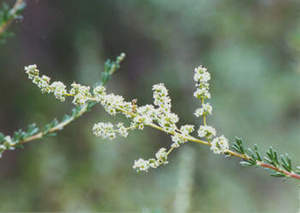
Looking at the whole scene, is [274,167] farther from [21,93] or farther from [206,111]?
[21,93]

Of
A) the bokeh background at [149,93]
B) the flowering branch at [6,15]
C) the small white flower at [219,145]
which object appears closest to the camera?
the flowering branch at [6,15]

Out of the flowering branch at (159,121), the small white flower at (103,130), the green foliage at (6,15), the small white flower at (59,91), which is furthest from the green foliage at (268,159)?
the green foliage at (6,15)

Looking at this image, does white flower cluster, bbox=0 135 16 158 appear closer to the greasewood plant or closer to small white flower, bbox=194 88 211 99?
the greasewood plant

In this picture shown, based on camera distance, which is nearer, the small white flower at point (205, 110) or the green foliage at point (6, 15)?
the green foliage at point (6, 15)

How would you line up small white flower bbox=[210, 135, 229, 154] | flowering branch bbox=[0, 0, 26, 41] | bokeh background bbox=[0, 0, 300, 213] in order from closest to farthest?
flowering branch bbox=[0, 0, 26, 41], small white flower bbox=[210, 135, 229, 154], bokeh background bbox=[0, 0, 300, 213]

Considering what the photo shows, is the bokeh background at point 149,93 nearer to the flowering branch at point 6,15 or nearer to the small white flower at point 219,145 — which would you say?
the small white flower at point 219,145

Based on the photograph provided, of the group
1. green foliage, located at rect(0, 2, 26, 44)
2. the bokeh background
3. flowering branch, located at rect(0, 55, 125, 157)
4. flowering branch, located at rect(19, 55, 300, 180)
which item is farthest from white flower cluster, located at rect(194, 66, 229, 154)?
the bokeh background

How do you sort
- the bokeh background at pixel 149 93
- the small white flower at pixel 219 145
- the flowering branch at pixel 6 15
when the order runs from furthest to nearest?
the bokeh background at pixel 149 93
the small white flower at pixel 219 145
the flowering branch at pixel 6 15
